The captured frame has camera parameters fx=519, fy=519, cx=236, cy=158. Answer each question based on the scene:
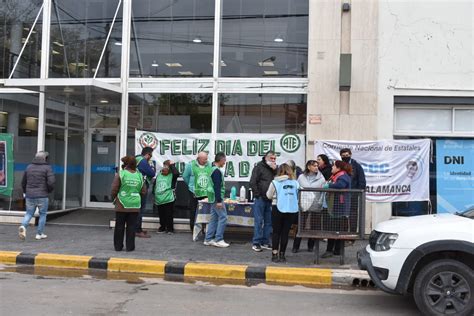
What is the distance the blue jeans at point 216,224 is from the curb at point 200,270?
1558mm

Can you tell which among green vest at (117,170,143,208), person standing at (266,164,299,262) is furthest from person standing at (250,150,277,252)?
green vest at (117,170,143,208)

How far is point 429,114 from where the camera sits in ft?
36.2

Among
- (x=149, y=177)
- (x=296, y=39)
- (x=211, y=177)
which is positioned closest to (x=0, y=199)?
(x=149, y=177)

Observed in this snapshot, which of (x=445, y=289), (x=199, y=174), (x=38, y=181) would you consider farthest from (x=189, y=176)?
(x=445, y=289)

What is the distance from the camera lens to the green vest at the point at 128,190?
9.05 meters

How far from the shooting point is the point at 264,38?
1173 centimetres

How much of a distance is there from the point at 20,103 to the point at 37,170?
3.15 metres

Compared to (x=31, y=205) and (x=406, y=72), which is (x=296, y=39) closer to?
(x=406, y=72)

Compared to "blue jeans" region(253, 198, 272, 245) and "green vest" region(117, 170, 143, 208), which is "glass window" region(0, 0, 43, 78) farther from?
"blue jeans" region(253, 198, 272, 245)

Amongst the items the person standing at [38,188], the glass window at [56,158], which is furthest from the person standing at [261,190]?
the glass window at [56,158]

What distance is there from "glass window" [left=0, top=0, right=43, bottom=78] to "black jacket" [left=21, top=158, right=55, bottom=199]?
10.6ft

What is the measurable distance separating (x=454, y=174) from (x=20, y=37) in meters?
10.5

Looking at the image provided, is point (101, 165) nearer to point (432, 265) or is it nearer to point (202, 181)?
point (202, 181)

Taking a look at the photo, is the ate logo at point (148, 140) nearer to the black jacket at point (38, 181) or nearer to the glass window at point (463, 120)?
the black jacket at point (38, 181)
